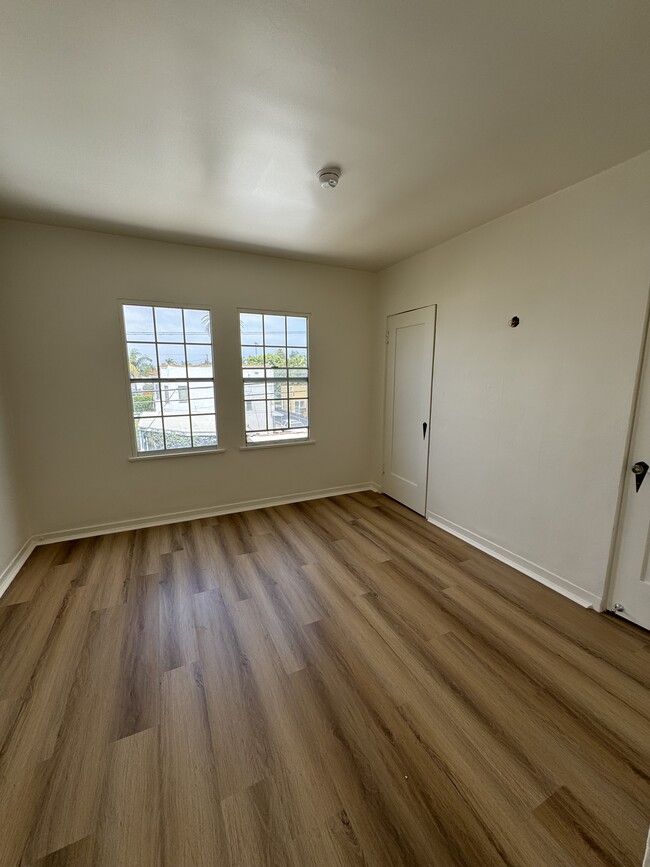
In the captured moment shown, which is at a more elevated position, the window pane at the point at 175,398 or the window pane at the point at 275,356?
the window pane at the point at 275,356

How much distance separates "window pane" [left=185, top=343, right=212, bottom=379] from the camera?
341 centimetres

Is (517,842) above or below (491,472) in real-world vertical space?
below

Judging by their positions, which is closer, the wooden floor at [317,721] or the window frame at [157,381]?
the wooden floor at [317,721]

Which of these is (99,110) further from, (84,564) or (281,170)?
(84,564)

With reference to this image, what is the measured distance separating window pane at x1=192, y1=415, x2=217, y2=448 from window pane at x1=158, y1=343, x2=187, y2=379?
48 cm

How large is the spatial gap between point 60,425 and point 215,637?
2.38 m

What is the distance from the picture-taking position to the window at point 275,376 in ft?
12.0

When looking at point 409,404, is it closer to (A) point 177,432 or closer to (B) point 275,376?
(B) point 275,376

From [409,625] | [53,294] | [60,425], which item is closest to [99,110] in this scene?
[53,294]

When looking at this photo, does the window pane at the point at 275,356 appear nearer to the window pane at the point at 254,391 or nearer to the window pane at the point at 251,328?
the window pane at the point at 251,328

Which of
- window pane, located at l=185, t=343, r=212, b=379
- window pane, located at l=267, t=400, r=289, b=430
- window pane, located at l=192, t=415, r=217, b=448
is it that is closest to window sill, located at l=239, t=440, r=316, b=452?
window pane, located at l=267, t=400, r=289, b=430

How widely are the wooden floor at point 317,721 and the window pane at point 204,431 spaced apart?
53.7 inches

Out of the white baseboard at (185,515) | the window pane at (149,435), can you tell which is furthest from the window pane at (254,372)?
the white baseboard at (185,515)

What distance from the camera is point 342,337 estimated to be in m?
4.11
